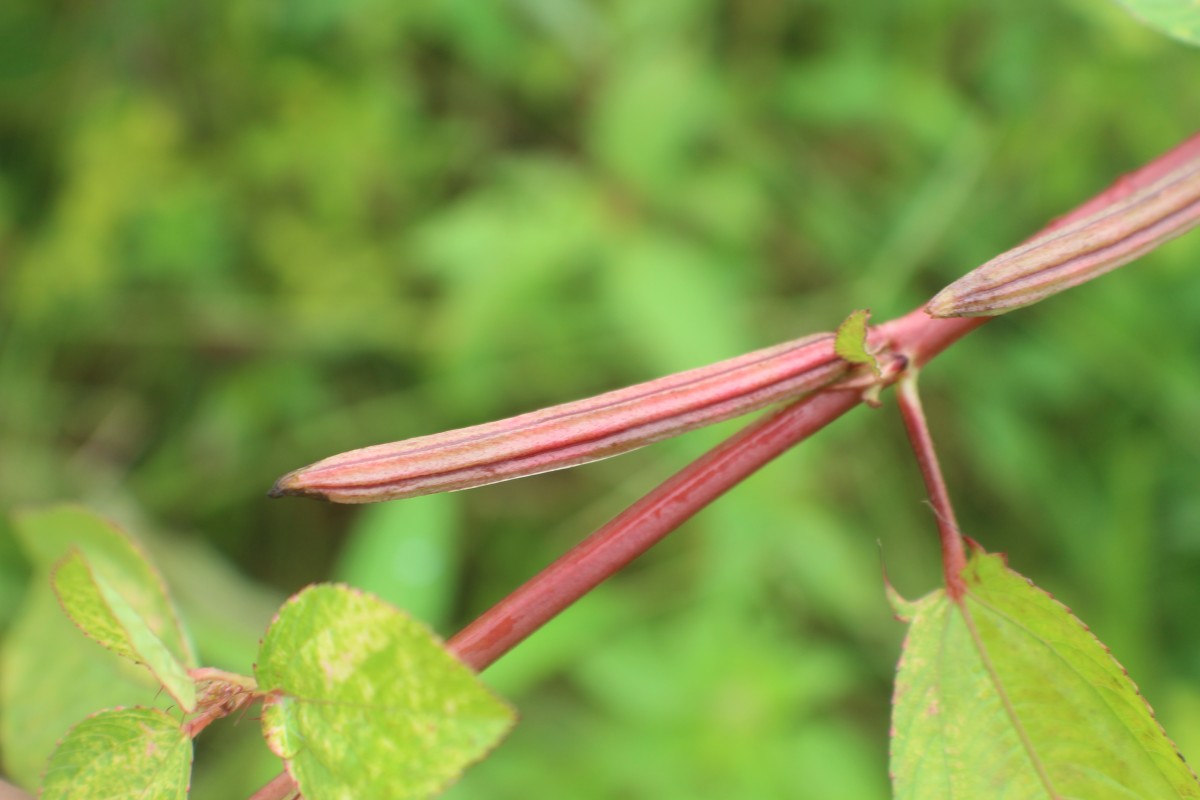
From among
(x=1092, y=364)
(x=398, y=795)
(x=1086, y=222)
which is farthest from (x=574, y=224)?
(x=398, y=795)

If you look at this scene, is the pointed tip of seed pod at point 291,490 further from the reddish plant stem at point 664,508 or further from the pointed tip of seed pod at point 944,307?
the pointed tip of seed pod at point 944,307

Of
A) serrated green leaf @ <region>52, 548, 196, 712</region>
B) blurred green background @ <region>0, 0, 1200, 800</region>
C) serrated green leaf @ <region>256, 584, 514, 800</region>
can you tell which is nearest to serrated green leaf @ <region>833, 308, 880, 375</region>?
serrated green leaf @ <region>256, 584, 514, 800</region>

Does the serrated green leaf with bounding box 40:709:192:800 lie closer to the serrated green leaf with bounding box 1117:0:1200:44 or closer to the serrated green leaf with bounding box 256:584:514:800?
the serrated green leaf with bounding box 256:584:514:800

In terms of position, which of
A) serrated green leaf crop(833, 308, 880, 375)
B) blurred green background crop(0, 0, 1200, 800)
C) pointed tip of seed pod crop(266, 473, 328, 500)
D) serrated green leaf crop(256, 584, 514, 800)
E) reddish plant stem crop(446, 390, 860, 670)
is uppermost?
blurred green background crop(0, 0, 1200, 800)

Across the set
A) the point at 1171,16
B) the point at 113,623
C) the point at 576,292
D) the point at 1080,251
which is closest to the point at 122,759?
the point at 113,623

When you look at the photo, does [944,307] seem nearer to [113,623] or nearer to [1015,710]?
[1015,710]

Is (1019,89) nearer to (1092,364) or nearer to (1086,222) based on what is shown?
(1092,364)
